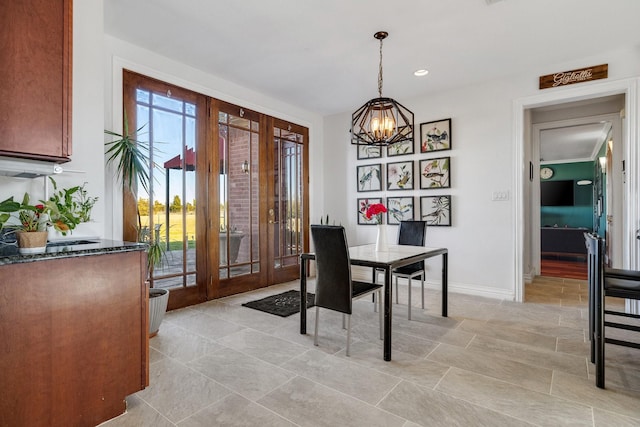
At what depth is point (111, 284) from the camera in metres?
1.65

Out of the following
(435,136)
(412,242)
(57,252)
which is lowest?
(412,242)

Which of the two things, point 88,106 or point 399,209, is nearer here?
point 88,106

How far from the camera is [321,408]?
69.4 inches

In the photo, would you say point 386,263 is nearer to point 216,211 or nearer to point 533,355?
point 533,355

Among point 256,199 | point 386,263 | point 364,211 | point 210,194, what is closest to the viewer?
point 386,263

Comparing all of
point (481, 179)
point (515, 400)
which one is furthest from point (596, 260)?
point (481, 179)

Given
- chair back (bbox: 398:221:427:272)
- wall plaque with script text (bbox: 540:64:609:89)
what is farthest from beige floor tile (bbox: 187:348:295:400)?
wall plaque with script text (bbox: 540:64:609:89)

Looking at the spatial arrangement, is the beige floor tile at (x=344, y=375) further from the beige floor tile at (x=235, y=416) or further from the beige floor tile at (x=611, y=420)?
the beige floor tile at (x=611, y=420)

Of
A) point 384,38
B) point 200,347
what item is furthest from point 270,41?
point 200,347

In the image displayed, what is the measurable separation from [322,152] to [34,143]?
13.8ft

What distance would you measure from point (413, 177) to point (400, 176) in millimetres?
187

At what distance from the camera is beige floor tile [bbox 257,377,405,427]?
164 centimetres

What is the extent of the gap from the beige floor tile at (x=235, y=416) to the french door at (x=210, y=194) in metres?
1.80

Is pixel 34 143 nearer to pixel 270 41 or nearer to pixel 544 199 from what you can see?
pixel 270 41
